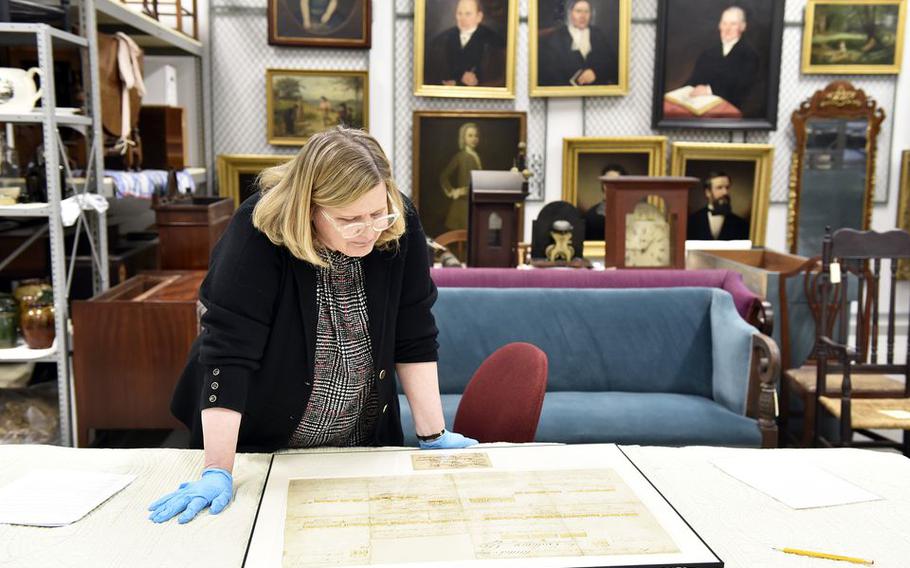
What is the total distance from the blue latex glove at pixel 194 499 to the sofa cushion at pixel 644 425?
2.40 metres

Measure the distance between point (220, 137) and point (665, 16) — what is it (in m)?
3.99

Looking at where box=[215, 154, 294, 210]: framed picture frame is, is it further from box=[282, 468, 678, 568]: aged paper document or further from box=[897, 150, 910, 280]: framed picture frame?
box=[282, 468, 678, 568]: aged paper document

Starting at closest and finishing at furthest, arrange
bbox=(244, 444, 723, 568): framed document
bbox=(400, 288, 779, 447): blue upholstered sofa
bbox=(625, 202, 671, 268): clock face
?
1. bbox=(244, 444, 723, 568): framed document
2. bbox=(400, 288, 779, 447): blue upholstered sofa
3. bbox=(625, 202, 671, 268): clock face

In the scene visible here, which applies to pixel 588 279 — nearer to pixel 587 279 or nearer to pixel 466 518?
pixel 587 279

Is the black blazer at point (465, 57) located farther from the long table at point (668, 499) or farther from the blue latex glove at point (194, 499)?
the blue latex glove at point (194, 499)

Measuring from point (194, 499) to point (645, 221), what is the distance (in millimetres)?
3872

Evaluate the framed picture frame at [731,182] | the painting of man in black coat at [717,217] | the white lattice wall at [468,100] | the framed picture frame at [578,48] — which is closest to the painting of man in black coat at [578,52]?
the framed picture frame at [578,48]

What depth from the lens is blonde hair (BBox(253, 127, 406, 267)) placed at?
2033mm

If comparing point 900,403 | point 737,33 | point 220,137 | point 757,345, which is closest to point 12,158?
point 220,137

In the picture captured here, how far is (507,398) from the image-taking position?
2.51m

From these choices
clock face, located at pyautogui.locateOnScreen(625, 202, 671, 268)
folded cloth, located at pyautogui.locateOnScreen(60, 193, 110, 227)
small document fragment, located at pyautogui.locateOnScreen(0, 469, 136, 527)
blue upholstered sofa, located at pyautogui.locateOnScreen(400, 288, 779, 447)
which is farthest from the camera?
clock face, located at pyautogui.locateOnScreen(625, 202, 671, 268)

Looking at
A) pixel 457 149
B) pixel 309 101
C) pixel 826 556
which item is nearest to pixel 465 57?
pixel 457 149

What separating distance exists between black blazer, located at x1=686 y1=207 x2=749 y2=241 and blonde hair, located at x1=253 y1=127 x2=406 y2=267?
5797mm

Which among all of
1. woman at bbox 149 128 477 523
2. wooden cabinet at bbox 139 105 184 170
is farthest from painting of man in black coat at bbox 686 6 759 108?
woman at bbox 149 128 477 523
